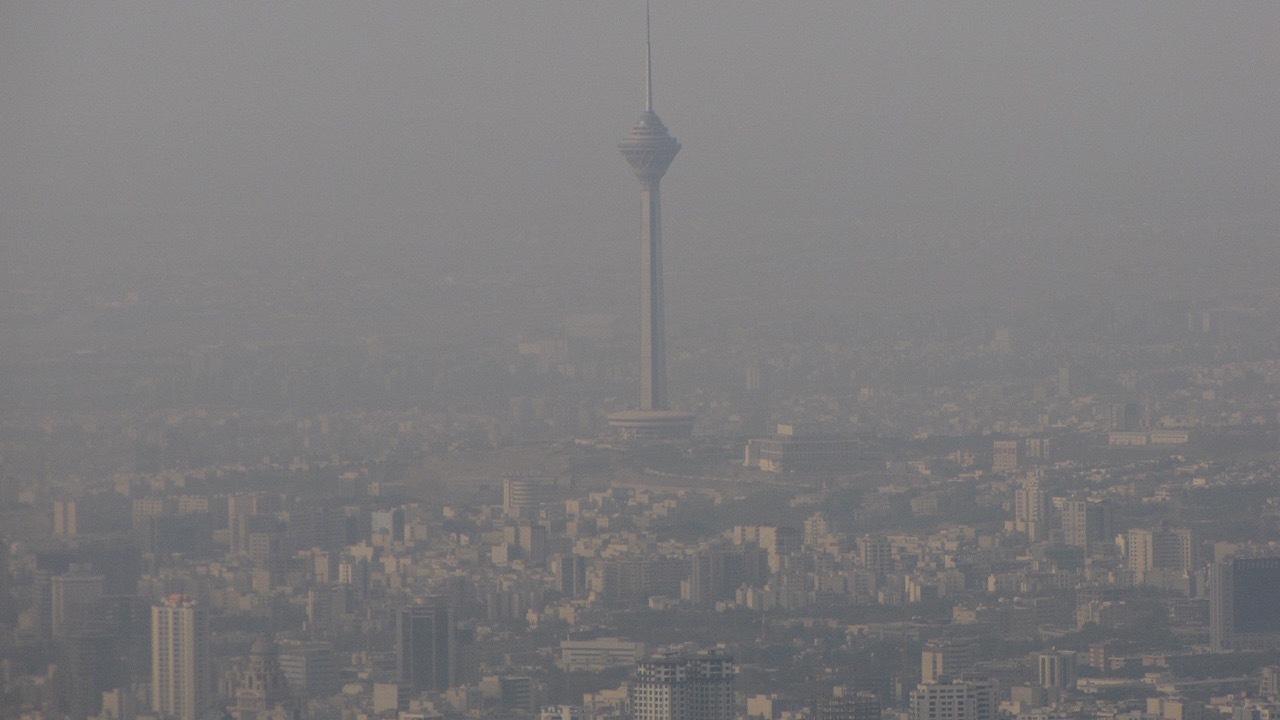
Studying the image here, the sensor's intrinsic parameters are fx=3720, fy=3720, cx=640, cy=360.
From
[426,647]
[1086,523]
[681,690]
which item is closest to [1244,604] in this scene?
[1086,523]

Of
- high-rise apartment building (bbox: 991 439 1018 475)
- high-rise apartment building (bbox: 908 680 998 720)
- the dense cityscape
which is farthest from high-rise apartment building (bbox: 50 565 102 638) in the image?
high-rise apartment building (bbox: 991 439 1018 475)

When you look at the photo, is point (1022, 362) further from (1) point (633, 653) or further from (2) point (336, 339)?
(1) point (633, 653)

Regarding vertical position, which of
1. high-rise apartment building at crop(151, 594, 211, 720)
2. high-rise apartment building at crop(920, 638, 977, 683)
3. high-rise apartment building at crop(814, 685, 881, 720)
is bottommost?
high-rise apartment building at crop(814, 685, 881, 720)

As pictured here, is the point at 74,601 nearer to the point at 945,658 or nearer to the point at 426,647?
the point at 426,647

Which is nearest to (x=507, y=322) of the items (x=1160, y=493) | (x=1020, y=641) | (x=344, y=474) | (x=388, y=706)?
(x=344, y=474)

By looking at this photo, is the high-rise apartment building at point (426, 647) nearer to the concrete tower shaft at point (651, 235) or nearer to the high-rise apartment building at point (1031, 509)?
the high-rise apartment building at point (1031, 509)

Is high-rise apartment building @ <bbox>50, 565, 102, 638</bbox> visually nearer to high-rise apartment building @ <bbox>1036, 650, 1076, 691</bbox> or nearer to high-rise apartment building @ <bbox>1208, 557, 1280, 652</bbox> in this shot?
high-rise apartment building @ <bbox>1036, 650, 1076, 691</bbox>
